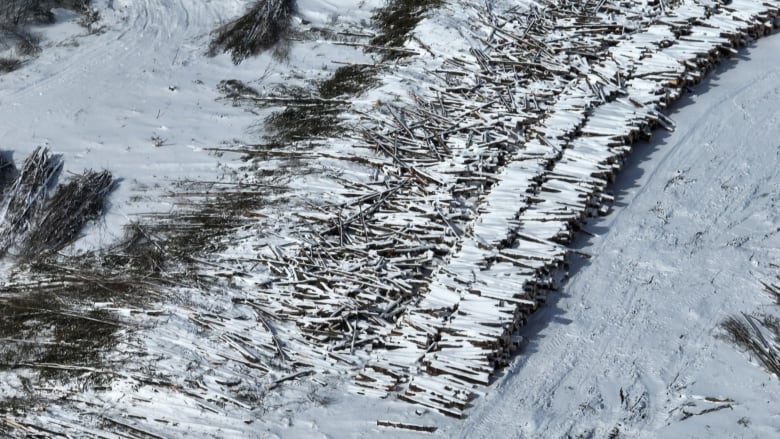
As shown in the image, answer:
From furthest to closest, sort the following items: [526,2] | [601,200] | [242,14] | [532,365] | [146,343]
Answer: [242,14] < [526,2] < [601,200] < [146,343] < [532,365]

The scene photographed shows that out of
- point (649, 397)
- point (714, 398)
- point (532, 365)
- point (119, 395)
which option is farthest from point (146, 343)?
point (714, 398)

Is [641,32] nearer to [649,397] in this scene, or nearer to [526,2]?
[526,2]

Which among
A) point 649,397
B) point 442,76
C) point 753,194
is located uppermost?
point 442,76

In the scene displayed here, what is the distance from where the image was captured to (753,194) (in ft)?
41.8

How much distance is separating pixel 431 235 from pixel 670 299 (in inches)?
129

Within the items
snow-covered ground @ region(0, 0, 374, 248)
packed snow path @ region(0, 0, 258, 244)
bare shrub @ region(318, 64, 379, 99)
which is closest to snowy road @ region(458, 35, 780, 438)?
bare shrub @ region(318, 64, 379, 99)

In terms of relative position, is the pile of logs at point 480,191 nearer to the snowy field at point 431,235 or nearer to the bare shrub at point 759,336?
the snowy field at point 431,235

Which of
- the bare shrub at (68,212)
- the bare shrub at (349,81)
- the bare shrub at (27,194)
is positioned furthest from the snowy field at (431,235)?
the bare shrub at (27,194)

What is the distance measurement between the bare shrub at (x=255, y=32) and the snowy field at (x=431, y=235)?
298mm

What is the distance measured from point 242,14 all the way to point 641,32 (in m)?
7.69

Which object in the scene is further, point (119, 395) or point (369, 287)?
point (369, 287)

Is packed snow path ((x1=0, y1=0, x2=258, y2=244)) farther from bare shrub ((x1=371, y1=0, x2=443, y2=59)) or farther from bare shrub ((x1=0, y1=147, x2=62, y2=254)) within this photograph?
bare shrub ((x1=371, y1=0, x2=443, y2=59))

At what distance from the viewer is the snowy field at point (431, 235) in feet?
34.9

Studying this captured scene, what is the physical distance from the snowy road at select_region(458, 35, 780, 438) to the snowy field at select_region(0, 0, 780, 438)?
3cm
